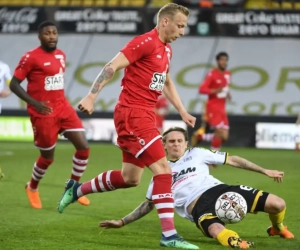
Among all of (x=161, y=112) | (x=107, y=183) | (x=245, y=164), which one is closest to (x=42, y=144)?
(x=107, y=183)

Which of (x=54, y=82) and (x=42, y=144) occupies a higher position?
(x=54, y=82)

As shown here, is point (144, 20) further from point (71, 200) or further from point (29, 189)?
point (71, 200)

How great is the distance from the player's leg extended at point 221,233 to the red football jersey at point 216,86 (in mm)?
9448

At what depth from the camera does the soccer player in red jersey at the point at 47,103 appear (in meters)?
10.4

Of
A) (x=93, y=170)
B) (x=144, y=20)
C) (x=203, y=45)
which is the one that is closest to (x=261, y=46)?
→ (x=203, y=45)

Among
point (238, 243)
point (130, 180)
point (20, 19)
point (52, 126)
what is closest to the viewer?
point (238, 243)

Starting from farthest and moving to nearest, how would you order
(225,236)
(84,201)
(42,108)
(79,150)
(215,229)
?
1. (79,150)
2. (84,201)
3. (42,108)
4. (215,229)
5. (225,236)

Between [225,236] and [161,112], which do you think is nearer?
[225,236]

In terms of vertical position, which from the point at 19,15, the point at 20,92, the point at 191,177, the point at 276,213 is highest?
the point at 19,15

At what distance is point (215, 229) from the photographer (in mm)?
7340

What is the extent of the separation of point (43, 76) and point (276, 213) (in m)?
4.04

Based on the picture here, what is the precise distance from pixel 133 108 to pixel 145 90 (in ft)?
0.68

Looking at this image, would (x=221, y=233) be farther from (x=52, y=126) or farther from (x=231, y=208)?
(x=52, y=126)

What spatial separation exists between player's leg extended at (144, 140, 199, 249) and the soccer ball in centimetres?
45
